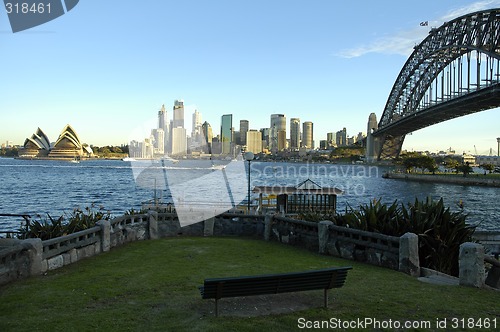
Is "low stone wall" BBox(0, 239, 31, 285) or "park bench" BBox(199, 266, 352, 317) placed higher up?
"park bench" BBox(199, 266, 352, 317)

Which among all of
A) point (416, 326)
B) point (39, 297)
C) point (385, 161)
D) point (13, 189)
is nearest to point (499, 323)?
point (416, 326)

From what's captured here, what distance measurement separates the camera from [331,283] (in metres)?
7.88

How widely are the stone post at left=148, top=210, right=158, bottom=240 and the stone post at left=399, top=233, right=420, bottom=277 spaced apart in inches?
376

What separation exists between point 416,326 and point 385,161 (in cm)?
17685

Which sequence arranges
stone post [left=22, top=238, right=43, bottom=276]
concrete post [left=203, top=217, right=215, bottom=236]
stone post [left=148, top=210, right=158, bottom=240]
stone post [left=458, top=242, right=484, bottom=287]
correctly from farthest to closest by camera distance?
concrete post [left=203, top=217, right=215, bottom=236] < stone post [left=148, top=210, right=158, bottom=240] < stone post [left=22, top=238, right=43, bottom=276] < stone post [left=458, top=242, right=484, bottom=287]

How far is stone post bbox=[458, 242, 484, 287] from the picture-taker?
10.1m

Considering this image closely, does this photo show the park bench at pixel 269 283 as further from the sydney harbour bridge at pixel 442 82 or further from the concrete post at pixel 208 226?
the sydney harbour bridge at pixel 442 82

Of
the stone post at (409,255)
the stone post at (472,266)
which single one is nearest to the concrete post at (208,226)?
the stone post at (409,255)

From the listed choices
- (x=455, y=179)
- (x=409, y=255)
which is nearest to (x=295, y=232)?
(x=409, y=255)

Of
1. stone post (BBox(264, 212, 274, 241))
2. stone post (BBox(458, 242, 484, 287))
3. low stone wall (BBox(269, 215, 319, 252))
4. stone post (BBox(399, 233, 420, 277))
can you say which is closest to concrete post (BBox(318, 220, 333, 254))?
low stone wall (BBox(269, 215, 319, 252))

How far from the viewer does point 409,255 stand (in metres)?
11.6

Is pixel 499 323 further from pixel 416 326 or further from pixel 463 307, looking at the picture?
pixel 416 326

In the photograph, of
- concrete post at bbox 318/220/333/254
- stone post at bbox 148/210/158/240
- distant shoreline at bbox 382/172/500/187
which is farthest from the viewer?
distant shoreline at bbox 382/172/500/187

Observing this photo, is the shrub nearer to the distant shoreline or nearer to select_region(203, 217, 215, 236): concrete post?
select_region(203, 217, 215, 236): concrete post
